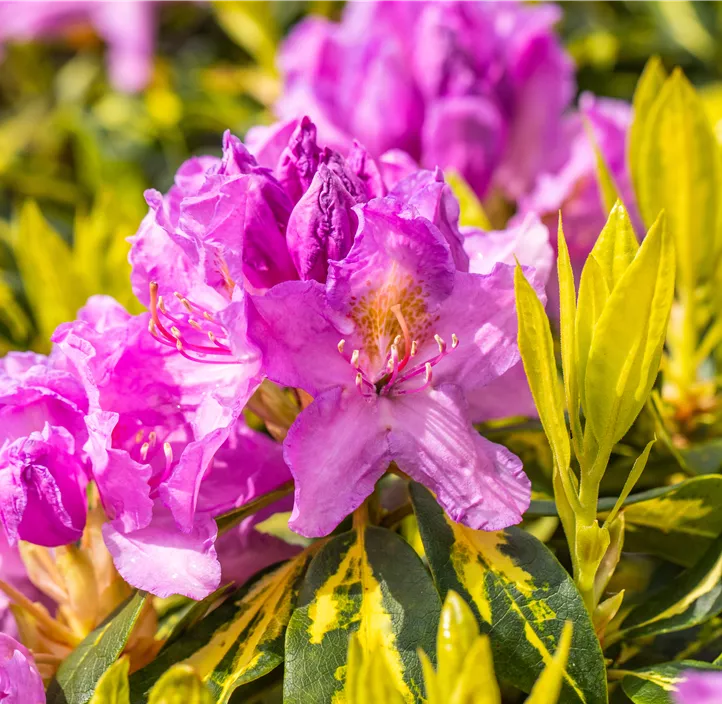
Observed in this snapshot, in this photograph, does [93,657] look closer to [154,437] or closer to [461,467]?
[154,437]

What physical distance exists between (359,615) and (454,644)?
16 cm

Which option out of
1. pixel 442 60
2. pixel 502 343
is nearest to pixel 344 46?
pixel 442 60

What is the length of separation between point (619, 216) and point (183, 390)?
0.37 meters

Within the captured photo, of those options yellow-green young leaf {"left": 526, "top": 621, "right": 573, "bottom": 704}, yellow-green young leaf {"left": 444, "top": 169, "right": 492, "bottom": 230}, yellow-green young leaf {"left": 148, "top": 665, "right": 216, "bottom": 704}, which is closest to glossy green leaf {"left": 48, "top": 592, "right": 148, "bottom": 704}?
yellow-green young leaf {"left": 148, "top": 665, "right": 216, "bottom": 704}

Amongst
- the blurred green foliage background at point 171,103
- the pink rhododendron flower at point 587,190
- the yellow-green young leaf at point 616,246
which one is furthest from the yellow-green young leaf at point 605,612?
the blurred green foliage background at point 171,103

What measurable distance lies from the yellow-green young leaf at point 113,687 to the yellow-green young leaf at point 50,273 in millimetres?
739

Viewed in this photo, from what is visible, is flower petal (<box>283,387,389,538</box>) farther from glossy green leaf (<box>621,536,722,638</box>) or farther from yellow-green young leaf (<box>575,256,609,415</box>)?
glossy green leaf (<box>621,536,722,638</box>)

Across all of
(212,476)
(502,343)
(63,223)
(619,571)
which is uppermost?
(502,343)

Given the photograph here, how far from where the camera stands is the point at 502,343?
28.9 inches

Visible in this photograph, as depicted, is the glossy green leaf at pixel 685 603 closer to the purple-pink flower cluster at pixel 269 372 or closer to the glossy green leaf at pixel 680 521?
the glossy green leaf at pixel 680 521

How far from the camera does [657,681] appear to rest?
701 millimetres

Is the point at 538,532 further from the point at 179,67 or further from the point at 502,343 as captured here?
the point at 179,67

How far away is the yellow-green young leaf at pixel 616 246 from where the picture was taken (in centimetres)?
71

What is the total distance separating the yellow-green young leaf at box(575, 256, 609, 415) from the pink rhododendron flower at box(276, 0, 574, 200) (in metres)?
0.62
